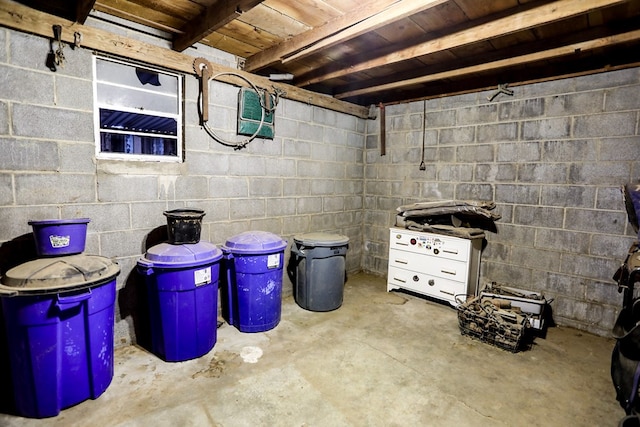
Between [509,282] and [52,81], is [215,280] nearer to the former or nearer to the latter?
[52,81]

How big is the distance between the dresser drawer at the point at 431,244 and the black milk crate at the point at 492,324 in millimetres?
615

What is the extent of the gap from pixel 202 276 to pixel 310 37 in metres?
2.21

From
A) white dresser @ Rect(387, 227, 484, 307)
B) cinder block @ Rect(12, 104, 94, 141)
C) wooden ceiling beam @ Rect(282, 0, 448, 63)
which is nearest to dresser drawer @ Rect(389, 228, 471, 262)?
white dresser @ Rect(387, 227, 484, 307)

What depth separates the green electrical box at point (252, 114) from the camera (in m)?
3.40

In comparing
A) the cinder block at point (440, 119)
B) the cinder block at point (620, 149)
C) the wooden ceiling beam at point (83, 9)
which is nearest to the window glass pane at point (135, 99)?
the wooden ceiling beam at point (83, 9)

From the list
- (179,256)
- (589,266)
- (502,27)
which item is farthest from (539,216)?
(179,256)

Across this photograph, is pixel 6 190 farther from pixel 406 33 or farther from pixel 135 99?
pixel 406 33

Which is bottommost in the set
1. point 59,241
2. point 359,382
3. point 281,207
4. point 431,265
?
point 359,382

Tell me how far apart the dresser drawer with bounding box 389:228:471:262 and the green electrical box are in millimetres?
2033

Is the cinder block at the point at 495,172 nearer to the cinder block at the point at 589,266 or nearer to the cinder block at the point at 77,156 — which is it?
the cinder block at the point at 589,266

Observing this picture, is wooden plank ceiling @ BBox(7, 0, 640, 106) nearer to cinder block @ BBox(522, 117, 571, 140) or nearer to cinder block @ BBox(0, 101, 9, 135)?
cinder block @ BBox(522, 117, 571, 140)

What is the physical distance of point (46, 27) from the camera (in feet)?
7.43

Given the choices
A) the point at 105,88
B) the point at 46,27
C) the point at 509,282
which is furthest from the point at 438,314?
the point at 46,27

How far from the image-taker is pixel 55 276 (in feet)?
6.14
